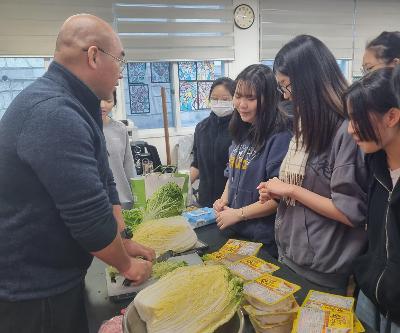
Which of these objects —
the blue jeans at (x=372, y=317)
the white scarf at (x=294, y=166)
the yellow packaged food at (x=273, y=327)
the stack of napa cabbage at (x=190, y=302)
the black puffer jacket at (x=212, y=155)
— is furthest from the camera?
the black puffer jacket at (x=212, y=155)

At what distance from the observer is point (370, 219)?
47.6 inches

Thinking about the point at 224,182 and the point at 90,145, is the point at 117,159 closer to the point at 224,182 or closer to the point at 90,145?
the point at 224,182

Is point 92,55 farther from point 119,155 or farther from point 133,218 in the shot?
point 119,155

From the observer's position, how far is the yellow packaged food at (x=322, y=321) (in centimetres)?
86

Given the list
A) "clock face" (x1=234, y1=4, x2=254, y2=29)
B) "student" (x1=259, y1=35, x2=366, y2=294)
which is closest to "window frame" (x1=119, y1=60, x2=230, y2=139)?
"clock face" (x1=234, y1=4, x2=254, y2=29)

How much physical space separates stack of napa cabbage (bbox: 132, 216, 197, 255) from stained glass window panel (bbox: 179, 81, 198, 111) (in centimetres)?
362

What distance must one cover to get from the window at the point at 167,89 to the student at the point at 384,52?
2861 mm

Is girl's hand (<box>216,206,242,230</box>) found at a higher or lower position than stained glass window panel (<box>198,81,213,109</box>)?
lower

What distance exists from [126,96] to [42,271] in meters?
3.87

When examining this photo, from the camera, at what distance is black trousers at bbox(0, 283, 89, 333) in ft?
3.26

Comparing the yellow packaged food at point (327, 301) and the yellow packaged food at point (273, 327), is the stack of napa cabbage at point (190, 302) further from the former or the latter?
the yellow packaged food at point (327, 301)

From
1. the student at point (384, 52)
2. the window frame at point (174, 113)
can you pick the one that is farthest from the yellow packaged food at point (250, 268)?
the window frame at point (174, 113)

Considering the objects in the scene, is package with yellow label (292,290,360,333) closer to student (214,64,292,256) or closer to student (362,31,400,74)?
student (214,64,292,256)

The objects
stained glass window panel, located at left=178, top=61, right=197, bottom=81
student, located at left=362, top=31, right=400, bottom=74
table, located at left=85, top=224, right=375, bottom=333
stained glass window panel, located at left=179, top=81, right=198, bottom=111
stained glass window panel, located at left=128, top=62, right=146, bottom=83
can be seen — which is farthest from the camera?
stained glass window panel, located at left=179, top=81, right=198, bottom=111
